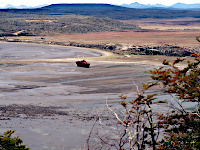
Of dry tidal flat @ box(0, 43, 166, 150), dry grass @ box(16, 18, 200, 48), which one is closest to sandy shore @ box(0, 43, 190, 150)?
dry tidal flat @ box(0, 43, 166, 150)

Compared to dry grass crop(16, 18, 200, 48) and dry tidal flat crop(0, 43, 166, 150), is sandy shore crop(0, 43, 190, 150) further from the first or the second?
dry grass crop(16, 18, 200, 48)

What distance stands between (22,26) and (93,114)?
110m

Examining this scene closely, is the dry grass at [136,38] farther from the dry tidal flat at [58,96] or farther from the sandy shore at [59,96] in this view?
the dry tidal flat at [58,96]

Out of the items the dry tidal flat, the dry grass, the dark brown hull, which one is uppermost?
the dry grass

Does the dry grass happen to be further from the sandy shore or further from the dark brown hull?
the sandy shore

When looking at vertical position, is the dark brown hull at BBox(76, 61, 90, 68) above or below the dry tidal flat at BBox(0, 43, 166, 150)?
above

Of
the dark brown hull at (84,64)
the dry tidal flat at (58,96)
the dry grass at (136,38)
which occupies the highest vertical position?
the dry grass at (136,38)

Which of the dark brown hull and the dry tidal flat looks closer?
the dry tidal flat

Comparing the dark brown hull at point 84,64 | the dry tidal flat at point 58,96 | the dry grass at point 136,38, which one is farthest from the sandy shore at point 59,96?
the dry grass at point 136,38

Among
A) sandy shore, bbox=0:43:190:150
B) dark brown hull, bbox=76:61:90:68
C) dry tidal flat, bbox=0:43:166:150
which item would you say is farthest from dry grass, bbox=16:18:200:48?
dry tidal flat, bbox=0:43:166:150

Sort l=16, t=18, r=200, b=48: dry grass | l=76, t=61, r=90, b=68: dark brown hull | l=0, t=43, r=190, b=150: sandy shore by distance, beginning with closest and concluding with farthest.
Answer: l=0, t=43, r=190, b=150: sandy shore < l=76, t=61, r=90, b=68: dark brown hull < l=16, t=18, r=200, b=48: dry grass

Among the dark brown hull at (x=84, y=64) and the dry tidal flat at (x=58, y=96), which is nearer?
the dry tidal flat at (x=58, y=96)

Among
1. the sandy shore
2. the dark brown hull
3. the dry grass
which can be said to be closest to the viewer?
the sandy shore

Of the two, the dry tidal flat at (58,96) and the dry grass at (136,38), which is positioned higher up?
the dry grass at (136,38)
